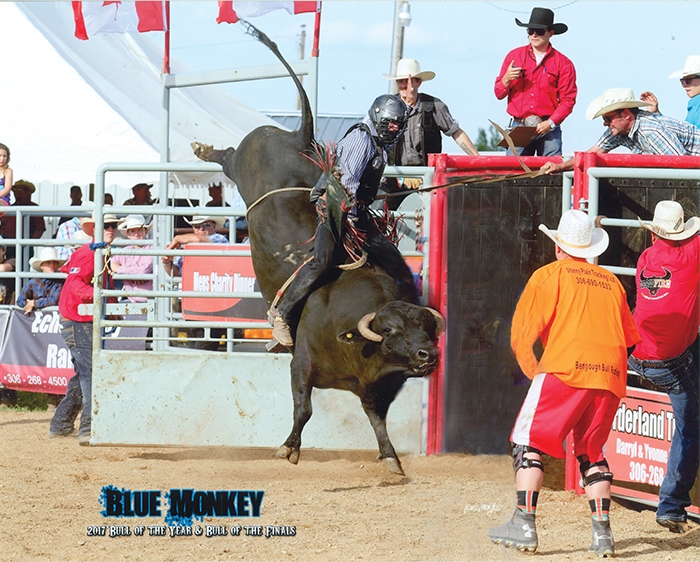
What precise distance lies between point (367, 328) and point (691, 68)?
3.46m

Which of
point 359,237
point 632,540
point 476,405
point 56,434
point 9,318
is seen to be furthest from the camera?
point 9,318

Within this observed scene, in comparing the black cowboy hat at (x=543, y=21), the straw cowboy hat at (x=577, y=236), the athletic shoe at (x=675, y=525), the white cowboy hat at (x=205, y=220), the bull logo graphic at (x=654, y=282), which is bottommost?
the athletic shoe at (x=675, y=525)

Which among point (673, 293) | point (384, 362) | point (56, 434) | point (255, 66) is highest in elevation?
point (255, 66)

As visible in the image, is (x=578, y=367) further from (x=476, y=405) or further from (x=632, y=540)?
(x=476, y=405)

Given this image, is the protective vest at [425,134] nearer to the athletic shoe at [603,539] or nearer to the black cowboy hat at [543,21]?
the black cowboy hat at [543,21]

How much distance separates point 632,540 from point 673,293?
1385mm

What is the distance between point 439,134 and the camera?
26.8 ft

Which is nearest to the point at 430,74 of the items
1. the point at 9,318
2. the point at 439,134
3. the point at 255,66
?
the point at 439,134

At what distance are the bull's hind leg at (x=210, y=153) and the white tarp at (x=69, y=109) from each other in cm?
597

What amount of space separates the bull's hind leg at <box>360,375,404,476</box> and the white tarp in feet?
28.2

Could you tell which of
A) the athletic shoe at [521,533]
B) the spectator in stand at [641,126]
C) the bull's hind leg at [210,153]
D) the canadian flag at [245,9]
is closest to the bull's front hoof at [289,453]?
the athletic shoe at [521,533]

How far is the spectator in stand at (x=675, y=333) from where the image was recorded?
561cm

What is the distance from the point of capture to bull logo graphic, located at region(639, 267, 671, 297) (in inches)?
222

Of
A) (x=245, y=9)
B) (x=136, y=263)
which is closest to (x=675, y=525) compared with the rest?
(x=245, y=9)
